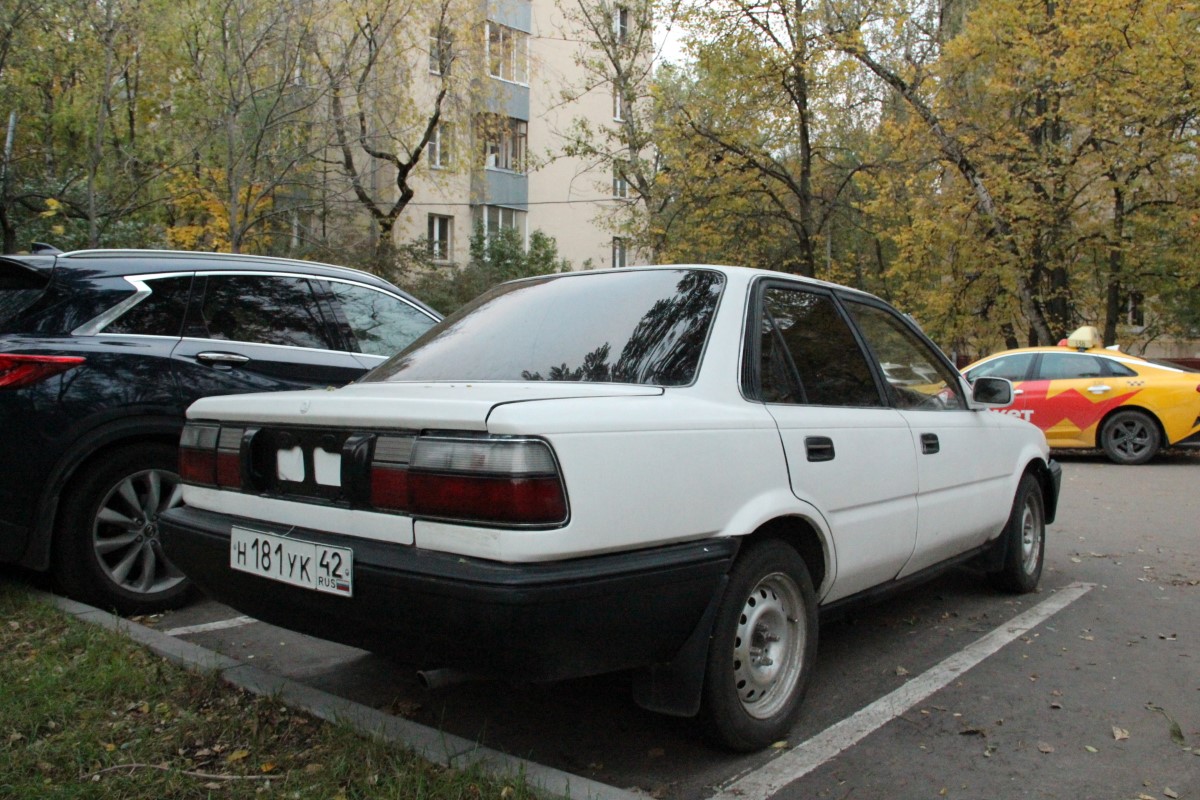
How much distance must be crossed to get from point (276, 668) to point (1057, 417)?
1161 centimetres

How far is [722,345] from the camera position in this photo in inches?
130

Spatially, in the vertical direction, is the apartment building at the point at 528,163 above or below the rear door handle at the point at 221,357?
above

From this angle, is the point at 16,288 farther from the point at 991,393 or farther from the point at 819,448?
the point at 991,393

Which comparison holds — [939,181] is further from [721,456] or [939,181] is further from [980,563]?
[721,456]

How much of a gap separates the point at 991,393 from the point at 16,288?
472 cm

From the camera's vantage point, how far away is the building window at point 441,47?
2311 cm

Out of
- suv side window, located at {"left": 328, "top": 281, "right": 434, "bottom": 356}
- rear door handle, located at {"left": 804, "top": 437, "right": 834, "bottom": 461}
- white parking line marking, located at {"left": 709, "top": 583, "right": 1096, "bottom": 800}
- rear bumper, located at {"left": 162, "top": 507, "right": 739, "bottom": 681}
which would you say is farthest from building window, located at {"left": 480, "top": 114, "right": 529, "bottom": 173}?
rear bumper, located at {"left": 162, "top": 507, "right": 739, "bottom": 681}

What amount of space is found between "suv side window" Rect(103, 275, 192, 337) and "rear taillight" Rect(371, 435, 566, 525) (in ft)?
8.91

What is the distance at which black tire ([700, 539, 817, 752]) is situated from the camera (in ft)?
9.79

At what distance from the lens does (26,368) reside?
4273mm

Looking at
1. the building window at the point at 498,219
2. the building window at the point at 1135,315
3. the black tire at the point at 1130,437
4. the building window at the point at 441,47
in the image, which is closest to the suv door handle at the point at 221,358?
→ the black tire at the point at 1130,437

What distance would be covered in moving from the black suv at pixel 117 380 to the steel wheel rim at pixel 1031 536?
3897 mm

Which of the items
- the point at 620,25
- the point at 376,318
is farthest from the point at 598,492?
the point at 620,25

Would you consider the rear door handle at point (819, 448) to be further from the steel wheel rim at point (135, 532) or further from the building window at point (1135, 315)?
the building window at point (1135, 315)
